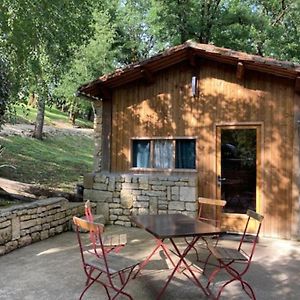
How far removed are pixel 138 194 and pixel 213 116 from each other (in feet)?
7.65

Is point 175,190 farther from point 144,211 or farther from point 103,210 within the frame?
point 103,210

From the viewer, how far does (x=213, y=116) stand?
25.0ft

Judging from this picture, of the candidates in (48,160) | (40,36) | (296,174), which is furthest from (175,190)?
(48,160)

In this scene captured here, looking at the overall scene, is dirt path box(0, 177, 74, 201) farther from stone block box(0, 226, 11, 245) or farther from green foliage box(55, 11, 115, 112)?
green foliage box(55, 11, 115, 112)

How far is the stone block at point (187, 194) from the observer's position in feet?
24.3

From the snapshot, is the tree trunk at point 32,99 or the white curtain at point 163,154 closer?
the white curtain at point 163,154

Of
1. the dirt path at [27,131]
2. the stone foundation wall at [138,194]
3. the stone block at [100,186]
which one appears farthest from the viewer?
the dirt path at [27,131]

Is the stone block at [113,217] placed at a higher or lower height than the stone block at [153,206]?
lower

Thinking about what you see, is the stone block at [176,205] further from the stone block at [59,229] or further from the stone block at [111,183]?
the stone block at [59,229]

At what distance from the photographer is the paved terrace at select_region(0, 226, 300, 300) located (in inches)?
162

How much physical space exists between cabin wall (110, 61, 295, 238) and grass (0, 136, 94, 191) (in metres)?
3.42

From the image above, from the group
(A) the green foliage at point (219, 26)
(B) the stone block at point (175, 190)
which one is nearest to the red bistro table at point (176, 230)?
(B) the stone block at point (175, 190)

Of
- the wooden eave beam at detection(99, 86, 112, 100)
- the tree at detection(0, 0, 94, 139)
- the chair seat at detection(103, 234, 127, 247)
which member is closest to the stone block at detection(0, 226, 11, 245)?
the chair seat at detection(103, 234, 127, 247)

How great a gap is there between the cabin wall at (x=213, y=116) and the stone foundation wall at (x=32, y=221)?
1.85 m
